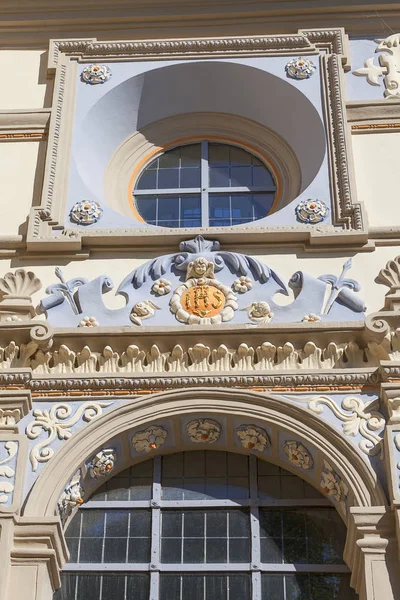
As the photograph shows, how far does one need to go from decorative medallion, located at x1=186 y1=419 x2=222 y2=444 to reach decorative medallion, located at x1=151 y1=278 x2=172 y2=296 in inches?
55.5

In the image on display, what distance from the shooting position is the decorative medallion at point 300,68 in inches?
529

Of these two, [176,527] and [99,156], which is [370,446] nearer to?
[176,527]

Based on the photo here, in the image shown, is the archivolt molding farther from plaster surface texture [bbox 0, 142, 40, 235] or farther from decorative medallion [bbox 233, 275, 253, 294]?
plaster surface texture [bbox 0, 142, 40, 235]

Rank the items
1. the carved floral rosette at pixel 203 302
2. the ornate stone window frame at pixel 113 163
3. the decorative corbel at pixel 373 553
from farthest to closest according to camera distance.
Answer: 1. the ornate stone window frame at pixel 113 163
2. the carved floral rosette at pixel 203 302
3. the decorative corbel at pixel 373 553

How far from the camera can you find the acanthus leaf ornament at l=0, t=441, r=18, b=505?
32.8 ft

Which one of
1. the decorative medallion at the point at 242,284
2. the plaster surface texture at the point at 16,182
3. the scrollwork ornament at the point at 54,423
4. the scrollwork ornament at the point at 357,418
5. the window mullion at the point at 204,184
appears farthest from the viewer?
the window mullion at the point at 204,184

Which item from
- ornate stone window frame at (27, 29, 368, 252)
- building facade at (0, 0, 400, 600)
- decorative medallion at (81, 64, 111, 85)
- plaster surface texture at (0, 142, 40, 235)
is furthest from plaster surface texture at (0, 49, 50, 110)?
plaster surface texture at (0, 142, 40, 235)

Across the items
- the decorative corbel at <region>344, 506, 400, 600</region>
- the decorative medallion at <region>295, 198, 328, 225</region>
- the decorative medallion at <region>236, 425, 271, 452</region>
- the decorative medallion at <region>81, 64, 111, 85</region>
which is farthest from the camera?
the decorative medallion at <region>81, 64, 111, 85</region>

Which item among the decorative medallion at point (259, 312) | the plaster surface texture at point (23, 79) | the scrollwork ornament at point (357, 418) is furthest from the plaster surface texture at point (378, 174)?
the plaster surface texture at point (23, 79)

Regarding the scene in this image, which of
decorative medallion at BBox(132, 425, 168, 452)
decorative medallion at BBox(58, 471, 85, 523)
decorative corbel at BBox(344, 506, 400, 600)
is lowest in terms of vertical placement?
decorative corbel at BBox(344, 506, 400, 600)

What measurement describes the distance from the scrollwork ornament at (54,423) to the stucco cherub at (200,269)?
1629mm

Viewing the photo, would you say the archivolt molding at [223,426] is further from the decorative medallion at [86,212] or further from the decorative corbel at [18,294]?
the decorative medallion at [86,212]

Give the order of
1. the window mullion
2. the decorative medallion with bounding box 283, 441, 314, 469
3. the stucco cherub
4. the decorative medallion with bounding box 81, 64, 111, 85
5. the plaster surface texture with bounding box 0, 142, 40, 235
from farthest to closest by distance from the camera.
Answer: the decorative medallion with bounding box 81, 64, 111, 85, the window mullion, the plaster surface texture with bounding box 0, 142, 40, 235, the stucco cherub, the decorative medallion with bounding box 283, 441, 314, 469

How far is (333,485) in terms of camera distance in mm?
10359
